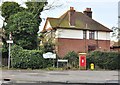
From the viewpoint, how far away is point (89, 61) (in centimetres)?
4159

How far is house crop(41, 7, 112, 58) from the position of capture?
2077 inches

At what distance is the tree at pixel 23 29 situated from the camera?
39312 mm

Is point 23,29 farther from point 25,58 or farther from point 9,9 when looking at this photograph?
point 9,9

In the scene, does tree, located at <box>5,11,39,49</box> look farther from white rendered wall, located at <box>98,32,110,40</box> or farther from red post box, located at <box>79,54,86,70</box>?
white rendered wall, located at <box>98,32,110,40</box>

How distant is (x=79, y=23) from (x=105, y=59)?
15065 mm

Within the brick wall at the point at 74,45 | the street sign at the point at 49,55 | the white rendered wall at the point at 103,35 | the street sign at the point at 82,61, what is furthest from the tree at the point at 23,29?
the white rendered wall at the point at 103,35

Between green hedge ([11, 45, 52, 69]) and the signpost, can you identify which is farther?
the signpost

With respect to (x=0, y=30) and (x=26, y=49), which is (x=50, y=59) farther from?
Result: (x=0, y=30)

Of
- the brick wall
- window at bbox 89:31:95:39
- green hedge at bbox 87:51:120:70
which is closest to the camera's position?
green hedge at bbox 87:51:120:70

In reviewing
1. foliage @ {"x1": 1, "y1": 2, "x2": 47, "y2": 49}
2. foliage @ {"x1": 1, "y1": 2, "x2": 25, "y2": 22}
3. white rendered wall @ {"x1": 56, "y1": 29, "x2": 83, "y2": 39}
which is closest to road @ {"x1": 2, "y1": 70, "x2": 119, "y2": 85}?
foliage @ {"x1": 1, "y1": 2, "x2": 47, "y2": 49}

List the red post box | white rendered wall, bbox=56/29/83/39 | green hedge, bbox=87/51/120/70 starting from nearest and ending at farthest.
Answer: the red post box < green hedge, bbox=87/51/120/70 < white rendered wall, bbox=56/29/83/39

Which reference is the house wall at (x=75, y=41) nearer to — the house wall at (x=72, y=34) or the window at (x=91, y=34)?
the house wall at (x=72, y=34)

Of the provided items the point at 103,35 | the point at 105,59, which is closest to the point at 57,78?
the point at 105,59

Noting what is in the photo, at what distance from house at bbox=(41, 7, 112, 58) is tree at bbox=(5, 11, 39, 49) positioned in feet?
35.7
